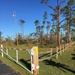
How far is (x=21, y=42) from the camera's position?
47.2 metres

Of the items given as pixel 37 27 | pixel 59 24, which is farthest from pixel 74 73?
pixel 37 27

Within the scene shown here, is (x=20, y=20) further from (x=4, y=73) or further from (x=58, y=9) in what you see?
(x=4, y=73)

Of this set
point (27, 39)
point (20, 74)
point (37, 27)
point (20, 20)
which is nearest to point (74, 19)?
point (20, 74)

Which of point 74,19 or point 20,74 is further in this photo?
point 74,19

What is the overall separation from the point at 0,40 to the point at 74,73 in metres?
39.6

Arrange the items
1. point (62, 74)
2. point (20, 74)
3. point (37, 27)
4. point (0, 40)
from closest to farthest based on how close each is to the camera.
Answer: point (20, 74), point (62, 74), point (0, 40), point (37, 27)

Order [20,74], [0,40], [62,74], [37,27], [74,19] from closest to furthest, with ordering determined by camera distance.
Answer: [20,74] < [62,74] < [74,19] < [0,40] < [37,27]

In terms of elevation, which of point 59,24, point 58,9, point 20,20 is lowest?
point 59,24

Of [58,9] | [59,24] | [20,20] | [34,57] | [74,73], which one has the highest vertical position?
[20,20]

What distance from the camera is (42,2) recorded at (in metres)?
24.0

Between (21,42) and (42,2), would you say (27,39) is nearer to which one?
(21,42)

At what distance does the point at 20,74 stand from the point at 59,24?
1668cm

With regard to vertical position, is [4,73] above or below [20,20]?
below

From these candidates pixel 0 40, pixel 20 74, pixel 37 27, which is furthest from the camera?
pixel 37 27
